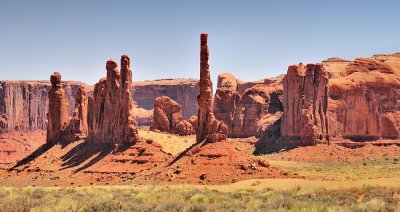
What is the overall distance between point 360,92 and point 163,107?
3226cm

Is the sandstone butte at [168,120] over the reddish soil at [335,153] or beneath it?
over

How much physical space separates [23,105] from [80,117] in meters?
94.0

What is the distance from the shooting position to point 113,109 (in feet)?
247

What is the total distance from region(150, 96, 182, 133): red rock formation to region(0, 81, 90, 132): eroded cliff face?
87.1 m

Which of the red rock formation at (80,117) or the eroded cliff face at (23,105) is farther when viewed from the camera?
the eroded cliff face at (23,105)

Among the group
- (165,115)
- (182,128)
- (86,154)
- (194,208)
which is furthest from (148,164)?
(194,208)

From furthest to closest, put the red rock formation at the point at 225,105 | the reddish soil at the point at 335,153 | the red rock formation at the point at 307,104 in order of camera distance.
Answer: the red rock formation at the point at 225,105 < the red rock formation at the point at 307,104 < the reddish soil at the point at 335,153

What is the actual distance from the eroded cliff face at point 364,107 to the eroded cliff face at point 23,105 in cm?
8768

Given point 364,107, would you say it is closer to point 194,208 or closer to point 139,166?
point 139,166

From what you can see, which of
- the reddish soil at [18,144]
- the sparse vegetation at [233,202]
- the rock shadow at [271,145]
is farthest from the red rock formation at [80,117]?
the reddish soil at [18,144]

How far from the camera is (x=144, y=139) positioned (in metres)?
69.9

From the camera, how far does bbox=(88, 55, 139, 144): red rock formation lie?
70.9 m

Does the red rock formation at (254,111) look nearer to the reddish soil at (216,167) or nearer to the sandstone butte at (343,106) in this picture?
the sandstone butte at (343,106)

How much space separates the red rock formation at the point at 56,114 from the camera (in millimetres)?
88250
